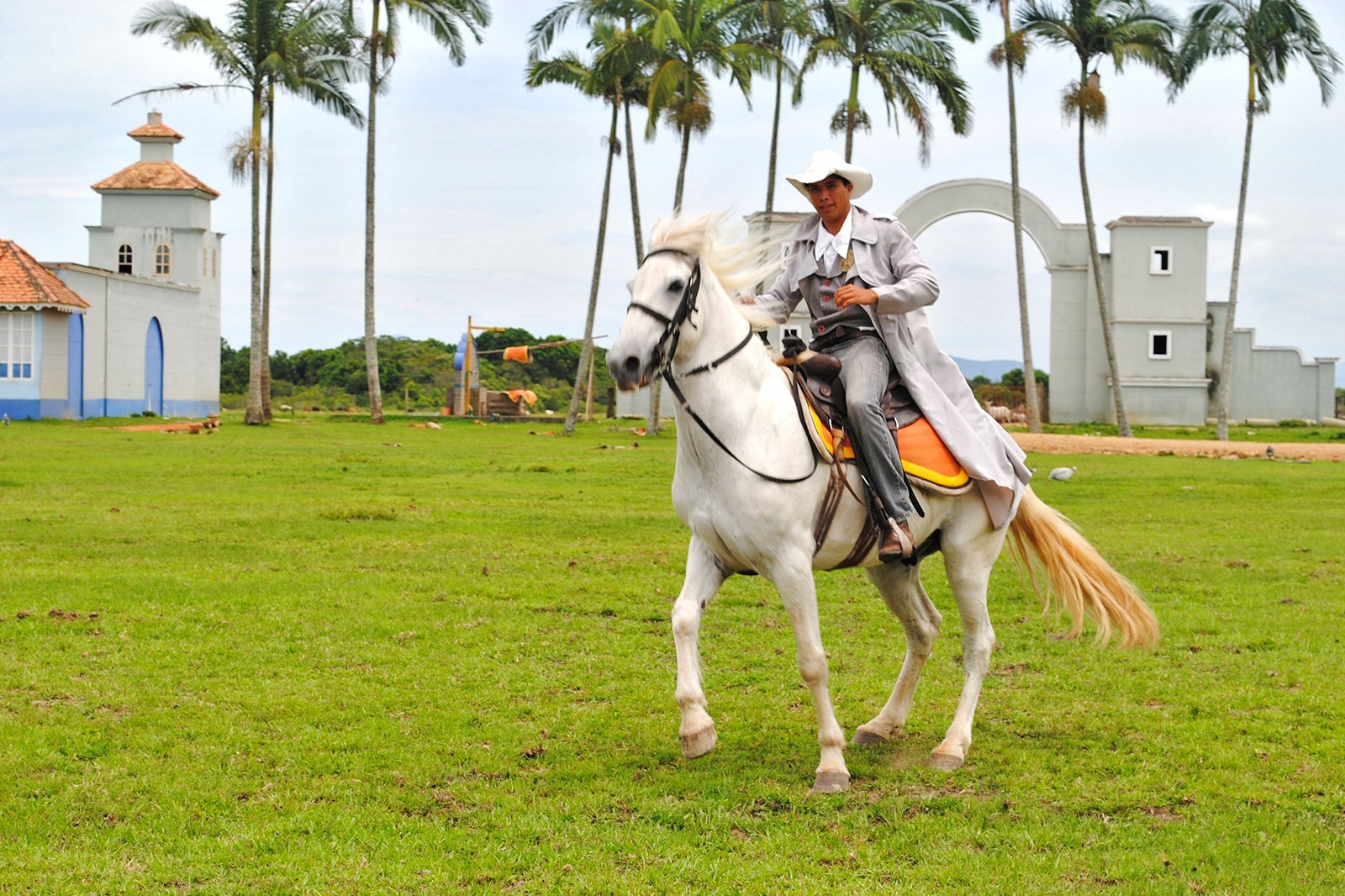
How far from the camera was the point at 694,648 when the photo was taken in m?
5.38

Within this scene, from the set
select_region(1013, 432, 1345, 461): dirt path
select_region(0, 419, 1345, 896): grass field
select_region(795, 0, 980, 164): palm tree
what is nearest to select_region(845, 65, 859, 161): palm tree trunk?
select_region(795, 0, 980, 164): palm tree

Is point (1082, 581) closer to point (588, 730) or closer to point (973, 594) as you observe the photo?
point (973, 594)

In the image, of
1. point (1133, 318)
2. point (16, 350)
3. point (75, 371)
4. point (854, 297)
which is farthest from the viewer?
point (1133, 318)

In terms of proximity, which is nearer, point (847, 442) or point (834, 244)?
point (847, 442)

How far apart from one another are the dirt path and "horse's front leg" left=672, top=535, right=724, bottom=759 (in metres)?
23.6

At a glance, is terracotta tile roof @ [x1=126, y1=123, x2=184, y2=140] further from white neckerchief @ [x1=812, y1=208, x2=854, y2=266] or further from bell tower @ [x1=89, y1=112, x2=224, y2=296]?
white neckerchief @ [x1=812, y1=208, x2=854, y2=266]

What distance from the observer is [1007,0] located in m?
33.7

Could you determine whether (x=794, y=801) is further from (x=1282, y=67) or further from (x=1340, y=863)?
(x=1282, y=67)

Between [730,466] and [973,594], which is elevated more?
[730,466]

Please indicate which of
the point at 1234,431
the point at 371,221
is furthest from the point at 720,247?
the point at 1234,431

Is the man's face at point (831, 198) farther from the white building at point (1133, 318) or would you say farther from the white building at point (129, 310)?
the white building at point (1133, 318)

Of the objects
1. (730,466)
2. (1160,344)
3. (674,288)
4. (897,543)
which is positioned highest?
(1160,344)

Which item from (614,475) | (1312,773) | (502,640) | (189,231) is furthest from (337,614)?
(189,231)

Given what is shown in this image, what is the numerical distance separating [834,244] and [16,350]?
118 ft
